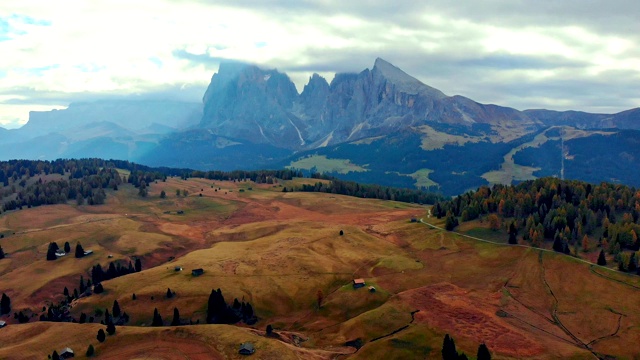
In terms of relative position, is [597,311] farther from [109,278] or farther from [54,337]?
[109,278]

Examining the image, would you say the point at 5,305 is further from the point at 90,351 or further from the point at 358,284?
the point at 358,284

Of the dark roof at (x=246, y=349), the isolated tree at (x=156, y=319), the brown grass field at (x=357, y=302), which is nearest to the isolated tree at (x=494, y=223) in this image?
the brown grass field at (x=357, y=302)

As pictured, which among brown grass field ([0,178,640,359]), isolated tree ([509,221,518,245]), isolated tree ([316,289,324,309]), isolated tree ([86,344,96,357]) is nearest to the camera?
isolated tree ([86,344,96,357])

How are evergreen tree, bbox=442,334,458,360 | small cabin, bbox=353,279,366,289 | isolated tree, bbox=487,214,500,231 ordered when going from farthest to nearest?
isolated tree, bbox=487,214,500,231 → small cabin, bbox=353,279,366,289 → evergreen tree, bbox=442,334,458,360

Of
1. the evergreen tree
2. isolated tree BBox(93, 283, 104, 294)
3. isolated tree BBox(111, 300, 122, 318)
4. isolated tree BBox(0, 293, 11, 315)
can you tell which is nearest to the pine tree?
isolated tree BBox(111, 300, 122, 318)

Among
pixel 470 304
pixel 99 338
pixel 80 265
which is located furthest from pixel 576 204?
pixel 80 265

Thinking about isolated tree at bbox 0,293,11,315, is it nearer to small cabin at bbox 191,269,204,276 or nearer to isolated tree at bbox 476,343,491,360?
small cabin at bbox 191,269,204,276

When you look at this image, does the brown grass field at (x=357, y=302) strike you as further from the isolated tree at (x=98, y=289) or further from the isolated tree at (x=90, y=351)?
the isolated tree at (x=98, y=289)
